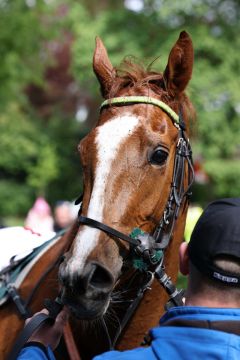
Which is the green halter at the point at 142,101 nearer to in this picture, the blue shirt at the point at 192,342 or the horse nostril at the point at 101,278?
the horse nostril at the point at 101,278

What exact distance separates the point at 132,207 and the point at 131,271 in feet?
1.17

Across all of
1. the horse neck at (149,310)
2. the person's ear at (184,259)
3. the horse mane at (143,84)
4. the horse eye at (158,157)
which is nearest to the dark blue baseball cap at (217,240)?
the person's ear at (184,259)

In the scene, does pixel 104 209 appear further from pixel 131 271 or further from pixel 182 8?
pixel 182 8

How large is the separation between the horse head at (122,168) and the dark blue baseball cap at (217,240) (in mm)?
807

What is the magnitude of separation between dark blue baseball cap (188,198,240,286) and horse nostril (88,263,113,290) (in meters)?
0.77

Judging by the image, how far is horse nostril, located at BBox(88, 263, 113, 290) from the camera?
2830mm

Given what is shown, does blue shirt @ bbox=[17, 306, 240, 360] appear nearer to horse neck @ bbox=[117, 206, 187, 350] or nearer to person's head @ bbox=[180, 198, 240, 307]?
person's head @ bbox=[180, 198, 240, 307]

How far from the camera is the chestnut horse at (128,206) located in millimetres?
2881

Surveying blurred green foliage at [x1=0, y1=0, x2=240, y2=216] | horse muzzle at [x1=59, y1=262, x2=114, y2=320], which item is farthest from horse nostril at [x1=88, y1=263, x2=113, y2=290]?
blurred green foliage at [x1=0, y1=0, x2=240, y2=216]

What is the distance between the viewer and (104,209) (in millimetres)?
3018

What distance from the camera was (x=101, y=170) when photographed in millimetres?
3094

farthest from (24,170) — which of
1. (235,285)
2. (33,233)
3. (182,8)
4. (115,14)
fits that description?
(235,285)

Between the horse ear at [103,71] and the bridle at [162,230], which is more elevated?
the horse ear at [103,71]

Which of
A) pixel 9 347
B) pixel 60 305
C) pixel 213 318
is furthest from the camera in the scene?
pixel 9 347
